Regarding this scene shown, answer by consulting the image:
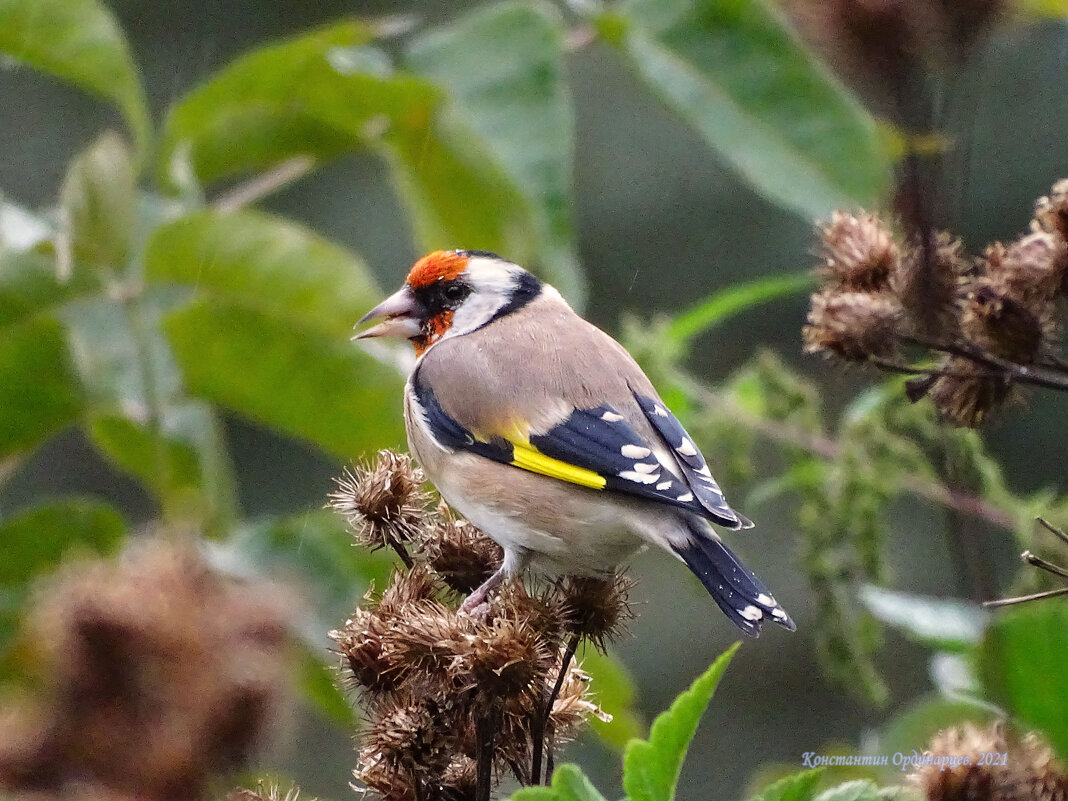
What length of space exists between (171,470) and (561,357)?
782 millimetres

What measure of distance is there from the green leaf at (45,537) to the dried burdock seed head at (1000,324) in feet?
5.20

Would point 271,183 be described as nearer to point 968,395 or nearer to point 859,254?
point 859,254

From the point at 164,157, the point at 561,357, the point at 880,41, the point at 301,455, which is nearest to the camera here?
the point at 880,41

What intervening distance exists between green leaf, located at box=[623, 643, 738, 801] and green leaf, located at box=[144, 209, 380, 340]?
4.62ft

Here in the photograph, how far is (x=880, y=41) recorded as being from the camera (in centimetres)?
109

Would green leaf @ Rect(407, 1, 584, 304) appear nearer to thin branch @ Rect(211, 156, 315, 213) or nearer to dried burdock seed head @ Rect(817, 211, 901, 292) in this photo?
thin branch @ Rect(211, 156, 315, 213)

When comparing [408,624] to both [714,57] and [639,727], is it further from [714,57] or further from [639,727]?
[714,57]

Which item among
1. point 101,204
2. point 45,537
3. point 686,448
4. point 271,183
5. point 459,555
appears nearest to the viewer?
point 459,555

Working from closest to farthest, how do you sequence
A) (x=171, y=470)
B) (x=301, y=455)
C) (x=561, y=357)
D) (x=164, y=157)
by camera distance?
(x=561, y=357) → (x=171, y=470) → (x=164, y=157) → (x=301, y=455)

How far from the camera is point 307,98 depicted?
2.58 metres

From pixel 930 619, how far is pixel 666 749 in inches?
32.0

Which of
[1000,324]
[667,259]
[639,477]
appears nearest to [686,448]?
[639,477]

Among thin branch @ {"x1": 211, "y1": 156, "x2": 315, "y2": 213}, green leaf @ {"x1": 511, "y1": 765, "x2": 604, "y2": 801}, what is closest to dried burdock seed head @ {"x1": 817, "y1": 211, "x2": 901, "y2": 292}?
green leaf @ {"x1": 511, "y1": 765, "x2": 604, "y2": 801}

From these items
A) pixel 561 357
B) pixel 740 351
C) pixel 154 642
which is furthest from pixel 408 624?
pixel 740 351
